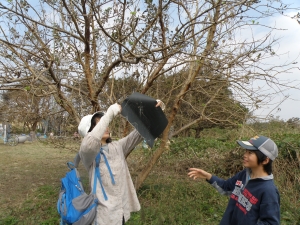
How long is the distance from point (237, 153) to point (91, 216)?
538 centimetres

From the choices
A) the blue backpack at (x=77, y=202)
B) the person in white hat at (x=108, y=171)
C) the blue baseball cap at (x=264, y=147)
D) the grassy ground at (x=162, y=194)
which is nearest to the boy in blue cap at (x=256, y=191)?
the blue baseball cap at (x=264, y=147)

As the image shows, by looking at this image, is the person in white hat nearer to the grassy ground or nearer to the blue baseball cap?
the blue baseball cap

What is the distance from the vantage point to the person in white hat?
2.11m

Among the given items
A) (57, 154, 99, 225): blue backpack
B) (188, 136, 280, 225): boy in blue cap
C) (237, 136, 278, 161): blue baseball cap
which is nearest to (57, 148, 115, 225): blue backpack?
(57, 154, 99, 225): blue backpack

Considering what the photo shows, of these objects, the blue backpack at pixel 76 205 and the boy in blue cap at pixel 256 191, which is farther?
the blue backpack at pixel 76 205

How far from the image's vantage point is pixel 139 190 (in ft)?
18.0

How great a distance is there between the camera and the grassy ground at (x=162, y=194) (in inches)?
174

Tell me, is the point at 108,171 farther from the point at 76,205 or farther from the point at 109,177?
the point at 76,205

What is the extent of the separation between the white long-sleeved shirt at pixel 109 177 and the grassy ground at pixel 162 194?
2003 mm

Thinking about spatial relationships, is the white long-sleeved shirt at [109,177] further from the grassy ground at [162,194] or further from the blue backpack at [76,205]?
the grassy ground at [162,194]

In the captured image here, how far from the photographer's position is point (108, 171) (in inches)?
87.9

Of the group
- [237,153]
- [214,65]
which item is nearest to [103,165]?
[214,65]

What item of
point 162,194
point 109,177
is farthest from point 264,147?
point 162,194

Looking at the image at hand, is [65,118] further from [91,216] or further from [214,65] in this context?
[91,216]
